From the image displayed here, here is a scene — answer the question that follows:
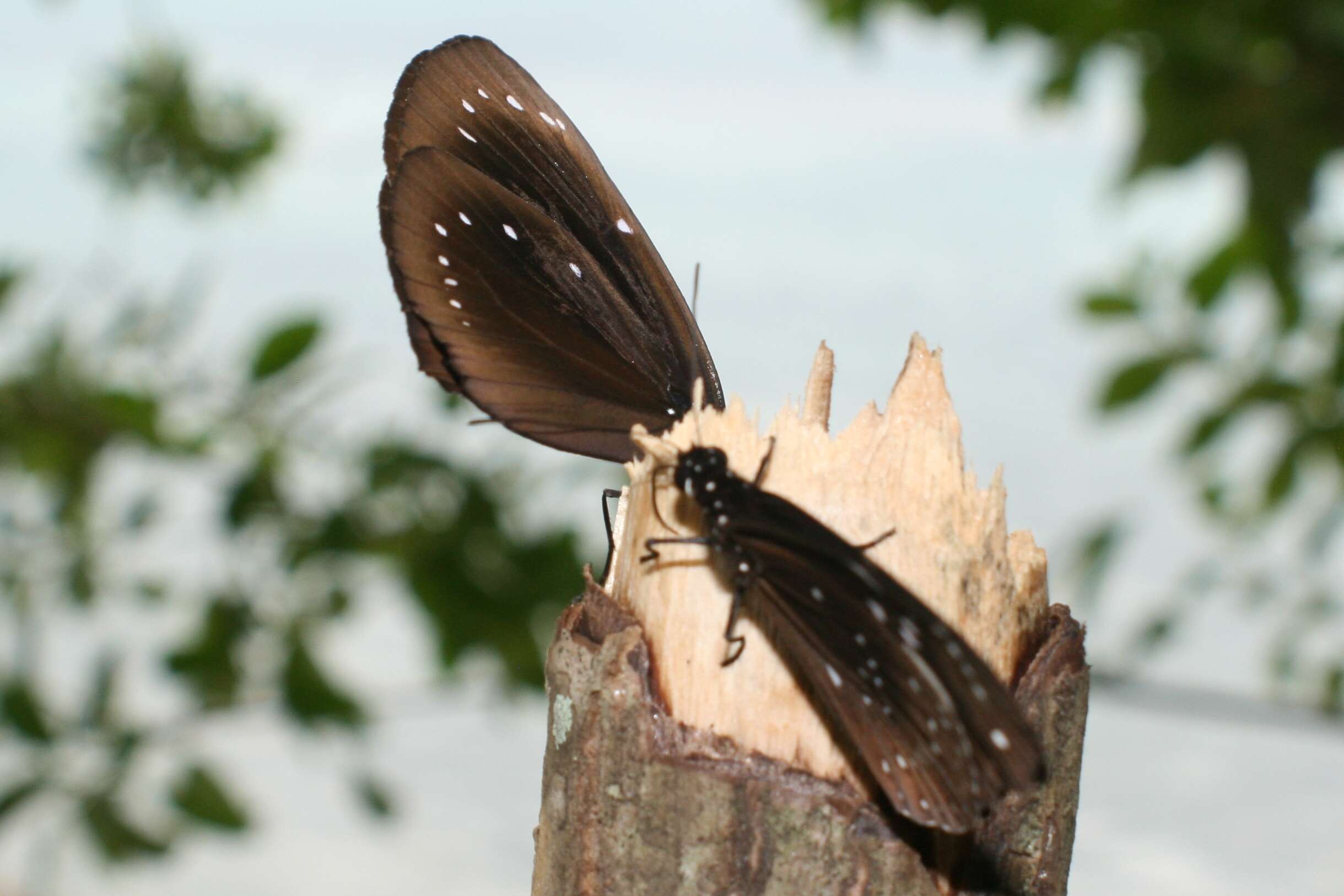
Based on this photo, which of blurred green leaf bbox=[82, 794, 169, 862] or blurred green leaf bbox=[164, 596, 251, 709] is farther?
blurred green leaf bbox=[164, 596, 251, 709]

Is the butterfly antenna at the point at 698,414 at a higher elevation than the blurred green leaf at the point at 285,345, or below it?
below

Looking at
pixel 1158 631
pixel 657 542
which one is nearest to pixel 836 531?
pixel 657 542

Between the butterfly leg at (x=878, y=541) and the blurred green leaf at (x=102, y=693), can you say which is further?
the blurred green leaf at (x=102, y=693)

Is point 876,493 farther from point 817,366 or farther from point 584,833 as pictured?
point 584,833

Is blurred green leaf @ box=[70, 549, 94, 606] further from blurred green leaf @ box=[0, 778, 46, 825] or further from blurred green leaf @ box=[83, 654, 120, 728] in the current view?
blurred green leaf @ box=[0, 778, 46, 825]

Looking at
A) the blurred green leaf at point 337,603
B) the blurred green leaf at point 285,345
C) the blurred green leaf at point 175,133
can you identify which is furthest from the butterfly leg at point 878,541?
the blurred green leaf at point 175,133

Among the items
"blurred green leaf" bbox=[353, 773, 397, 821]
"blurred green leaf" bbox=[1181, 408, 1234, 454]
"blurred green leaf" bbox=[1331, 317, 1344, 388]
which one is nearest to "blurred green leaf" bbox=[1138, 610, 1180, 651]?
"blurred green leaf" bbox=[1181, 408, 1234, 454]

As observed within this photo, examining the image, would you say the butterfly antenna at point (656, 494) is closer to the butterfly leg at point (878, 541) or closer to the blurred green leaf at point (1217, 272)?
the butterfly leg at point (878, 541)
